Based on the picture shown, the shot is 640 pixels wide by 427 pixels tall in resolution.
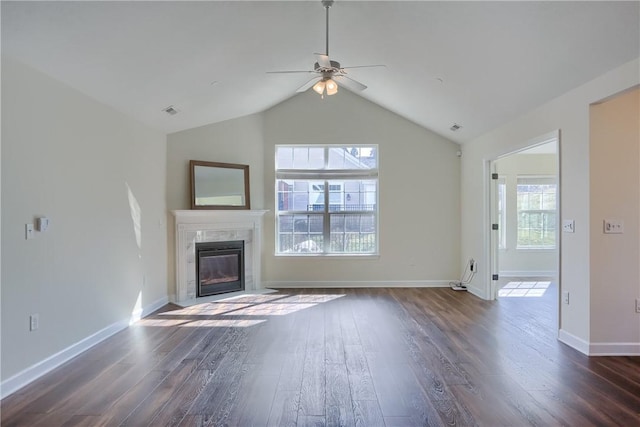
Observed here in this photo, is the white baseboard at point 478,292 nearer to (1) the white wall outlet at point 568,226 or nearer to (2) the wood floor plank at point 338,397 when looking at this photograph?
(1) the white wall outlet at point 568,226

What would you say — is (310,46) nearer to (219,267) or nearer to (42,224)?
(42,224)

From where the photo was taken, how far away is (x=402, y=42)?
3.39m

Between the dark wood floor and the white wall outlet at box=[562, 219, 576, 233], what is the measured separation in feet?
3.63

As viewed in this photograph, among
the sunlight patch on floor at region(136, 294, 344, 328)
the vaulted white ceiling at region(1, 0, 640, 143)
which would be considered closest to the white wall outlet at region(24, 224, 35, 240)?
the vaulted white ceiling at region(1, 0, 640, 143)

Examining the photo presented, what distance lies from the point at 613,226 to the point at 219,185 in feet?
15.8

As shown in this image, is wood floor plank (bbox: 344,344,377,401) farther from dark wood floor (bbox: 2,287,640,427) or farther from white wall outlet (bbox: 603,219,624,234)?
white wall outlet (bbox: 603,219,624,234)

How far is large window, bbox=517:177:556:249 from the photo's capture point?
676 centimetres

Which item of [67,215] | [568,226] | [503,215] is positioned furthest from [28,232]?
[503,215]

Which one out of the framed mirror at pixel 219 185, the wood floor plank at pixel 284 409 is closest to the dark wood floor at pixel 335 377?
the wood floor plank at pixel 284 409

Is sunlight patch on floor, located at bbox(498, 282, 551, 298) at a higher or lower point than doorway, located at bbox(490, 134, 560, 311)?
lower

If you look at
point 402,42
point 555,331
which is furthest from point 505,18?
point 555,331

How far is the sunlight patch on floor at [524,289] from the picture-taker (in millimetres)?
5246

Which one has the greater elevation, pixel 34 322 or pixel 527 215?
pixel 527 215

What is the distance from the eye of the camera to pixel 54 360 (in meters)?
2.78
